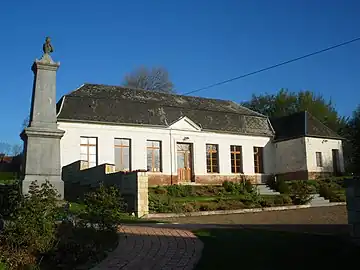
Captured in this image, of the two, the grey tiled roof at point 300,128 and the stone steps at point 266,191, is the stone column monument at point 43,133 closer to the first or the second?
the stone steps at point 266,191

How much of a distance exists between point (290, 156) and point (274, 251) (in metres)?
25.0

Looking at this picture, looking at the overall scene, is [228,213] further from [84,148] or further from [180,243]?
[84,148]

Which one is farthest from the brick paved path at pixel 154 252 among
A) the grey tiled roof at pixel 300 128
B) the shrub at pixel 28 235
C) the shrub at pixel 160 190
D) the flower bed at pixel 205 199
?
the grey tiled roof at pixel 300 128

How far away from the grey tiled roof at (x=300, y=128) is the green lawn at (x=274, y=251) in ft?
75.8

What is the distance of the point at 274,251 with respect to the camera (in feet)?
24.9

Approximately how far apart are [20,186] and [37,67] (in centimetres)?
391

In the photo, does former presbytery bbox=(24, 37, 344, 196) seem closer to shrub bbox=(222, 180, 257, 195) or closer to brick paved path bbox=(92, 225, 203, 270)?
shrub bbox=(222, 180, 257, 195)

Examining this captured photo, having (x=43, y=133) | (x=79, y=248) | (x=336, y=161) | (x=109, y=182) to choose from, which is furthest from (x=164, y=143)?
(x=79, y=248)

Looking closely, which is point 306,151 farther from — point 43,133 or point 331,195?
point 43,133

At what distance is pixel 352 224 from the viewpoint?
808 centimetres

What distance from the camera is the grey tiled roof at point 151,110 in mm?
26148

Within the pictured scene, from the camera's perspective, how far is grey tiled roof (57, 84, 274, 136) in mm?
26148

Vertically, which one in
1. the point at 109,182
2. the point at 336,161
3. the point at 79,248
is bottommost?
the point at 79,248

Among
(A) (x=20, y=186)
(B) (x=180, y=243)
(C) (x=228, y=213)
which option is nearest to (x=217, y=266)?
(B) (x=180, y=243)
